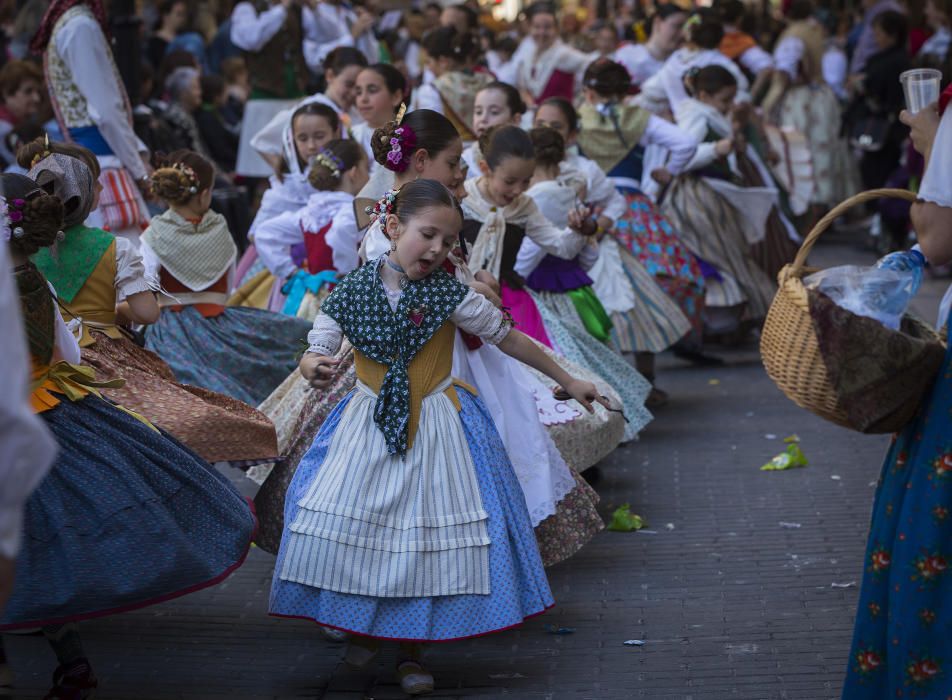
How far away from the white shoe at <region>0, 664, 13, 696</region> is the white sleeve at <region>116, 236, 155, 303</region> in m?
1.27

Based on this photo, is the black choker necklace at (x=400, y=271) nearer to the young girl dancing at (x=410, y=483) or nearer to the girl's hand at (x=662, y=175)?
the young girl dancing at (x=410, y=483)

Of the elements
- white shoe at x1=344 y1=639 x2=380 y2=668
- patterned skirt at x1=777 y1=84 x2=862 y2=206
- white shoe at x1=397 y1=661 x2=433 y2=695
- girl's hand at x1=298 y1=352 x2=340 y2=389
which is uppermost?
girl's hand at x1=298 y1=352 x2=340 y2=389

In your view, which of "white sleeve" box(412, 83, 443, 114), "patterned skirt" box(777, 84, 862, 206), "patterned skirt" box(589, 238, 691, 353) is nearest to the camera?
"patterned skirt" box(589, 238, 691, 353)

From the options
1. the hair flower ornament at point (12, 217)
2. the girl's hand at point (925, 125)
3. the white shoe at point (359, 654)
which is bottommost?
the white shoe at point (359, 654)

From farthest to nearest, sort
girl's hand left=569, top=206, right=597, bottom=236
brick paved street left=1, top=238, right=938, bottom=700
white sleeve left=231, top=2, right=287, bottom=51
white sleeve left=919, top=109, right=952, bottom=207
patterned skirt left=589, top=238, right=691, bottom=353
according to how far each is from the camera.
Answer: white sleeve left=231, top=2, right=287, bottom=51 → patterned skirt left=589, top=238, right=691, bottom=353 → girl's hand left=569, top=206, right=597, bottom=236 → brick paved street left=1, top=238, right=938, bottom=700 → white sleeve left=919, top=109, right=952, bottom=207

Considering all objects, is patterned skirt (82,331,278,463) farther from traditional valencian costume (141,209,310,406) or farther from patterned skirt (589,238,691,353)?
patterned skirt (589,238,691,353)

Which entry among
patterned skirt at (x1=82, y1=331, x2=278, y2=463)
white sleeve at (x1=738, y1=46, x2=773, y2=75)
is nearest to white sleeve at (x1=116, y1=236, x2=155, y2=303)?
patterned skirt at (x1=82, y1=331, x2=278, y2=463)

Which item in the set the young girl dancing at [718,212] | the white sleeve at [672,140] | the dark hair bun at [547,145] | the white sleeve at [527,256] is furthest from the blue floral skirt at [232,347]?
the young girl dancing at [718,212]

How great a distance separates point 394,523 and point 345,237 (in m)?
2.20

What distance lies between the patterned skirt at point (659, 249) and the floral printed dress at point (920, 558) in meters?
5.06

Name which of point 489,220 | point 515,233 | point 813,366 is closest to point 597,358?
point 515,233

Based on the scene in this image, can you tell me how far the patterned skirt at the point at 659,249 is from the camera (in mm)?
8445

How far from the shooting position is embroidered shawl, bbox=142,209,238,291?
20.7ft

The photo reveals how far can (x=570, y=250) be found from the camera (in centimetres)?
643
